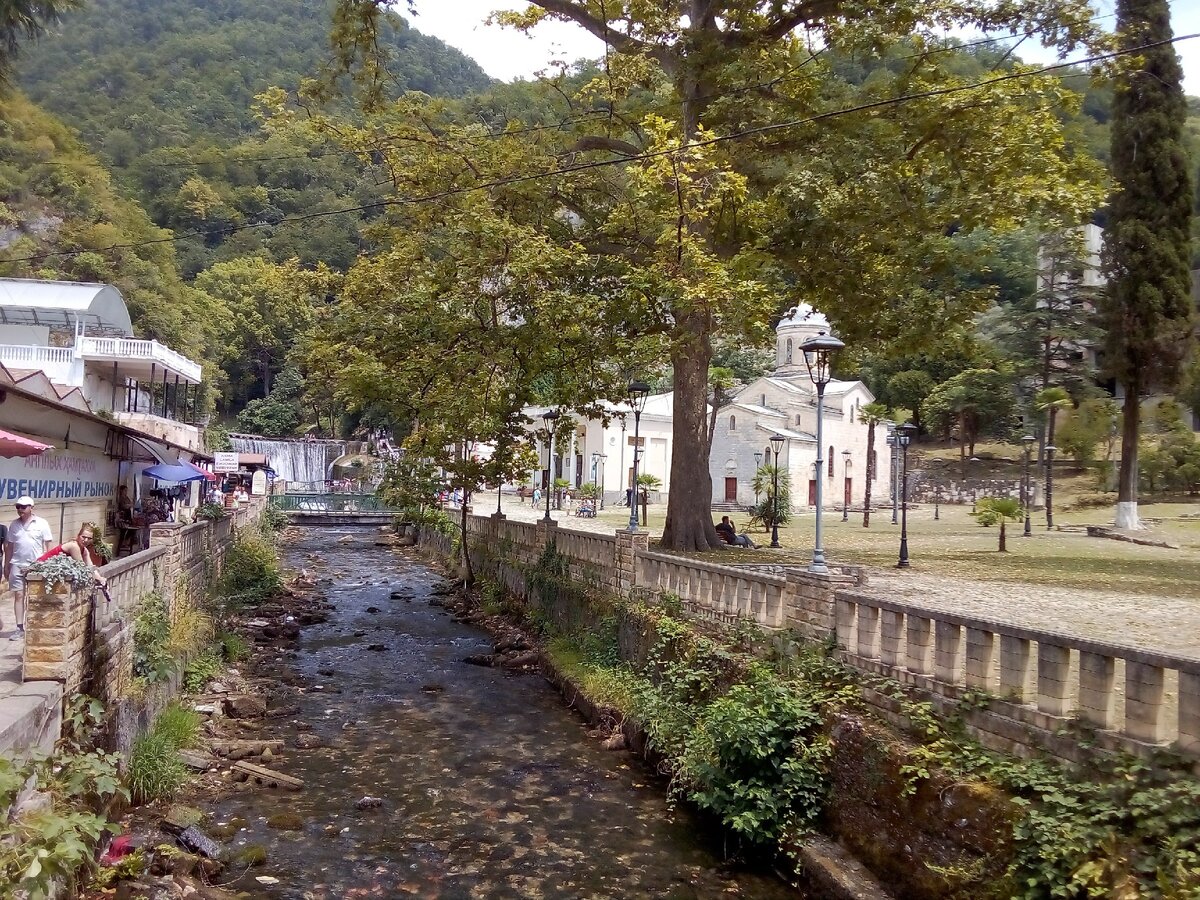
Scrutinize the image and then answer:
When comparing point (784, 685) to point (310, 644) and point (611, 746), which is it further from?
point (310, 644)

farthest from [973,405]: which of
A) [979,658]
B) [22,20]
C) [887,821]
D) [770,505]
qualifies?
[887,821]

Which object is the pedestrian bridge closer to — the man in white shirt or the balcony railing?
the balcony railing

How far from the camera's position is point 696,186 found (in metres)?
15.2

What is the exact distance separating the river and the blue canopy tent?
34.0 feet

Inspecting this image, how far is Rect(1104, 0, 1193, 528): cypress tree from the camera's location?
2736cm

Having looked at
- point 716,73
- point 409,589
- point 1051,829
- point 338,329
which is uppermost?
point 716,73

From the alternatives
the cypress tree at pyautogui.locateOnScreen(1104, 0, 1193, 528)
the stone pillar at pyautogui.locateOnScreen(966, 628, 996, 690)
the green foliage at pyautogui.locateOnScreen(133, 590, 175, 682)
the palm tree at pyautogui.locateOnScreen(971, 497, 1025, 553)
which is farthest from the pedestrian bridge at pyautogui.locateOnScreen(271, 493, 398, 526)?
the stone pillar at pyautogui.locateOnScreen(966, 628, 996, 690)

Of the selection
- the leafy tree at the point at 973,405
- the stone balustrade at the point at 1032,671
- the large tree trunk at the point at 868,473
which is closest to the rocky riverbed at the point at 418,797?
the stone balustrade at the point at 1032,671

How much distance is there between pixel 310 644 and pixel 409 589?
30.6 ft

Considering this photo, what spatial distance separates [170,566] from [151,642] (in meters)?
2.84

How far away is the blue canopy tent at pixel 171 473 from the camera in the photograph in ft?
80.4

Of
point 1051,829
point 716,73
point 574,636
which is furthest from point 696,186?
point 1051,829

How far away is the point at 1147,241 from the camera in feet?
95.3

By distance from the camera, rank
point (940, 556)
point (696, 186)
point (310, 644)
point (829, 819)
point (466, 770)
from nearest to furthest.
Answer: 1. point (829, 819)
2. point (466, 770)
3. point (696, 186)
4. point (310, 644)
5. point (940, 556)
